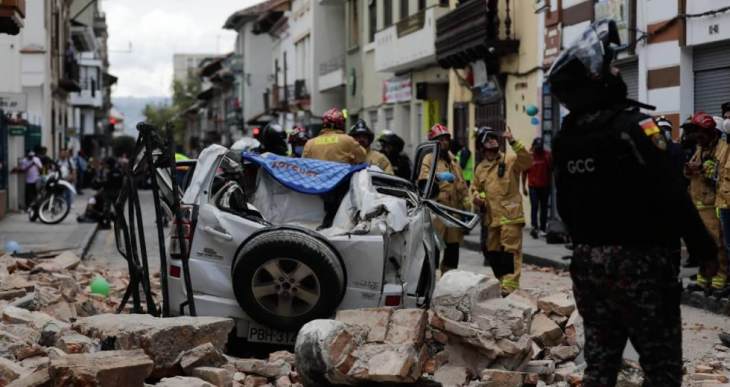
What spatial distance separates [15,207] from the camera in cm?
3003

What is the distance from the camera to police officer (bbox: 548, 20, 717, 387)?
191 inches

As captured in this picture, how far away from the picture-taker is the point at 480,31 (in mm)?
25562

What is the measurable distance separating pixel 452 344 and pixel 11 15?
14167 millimetres

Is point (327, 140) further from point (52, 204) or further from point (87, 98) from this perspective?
point (87, 98)

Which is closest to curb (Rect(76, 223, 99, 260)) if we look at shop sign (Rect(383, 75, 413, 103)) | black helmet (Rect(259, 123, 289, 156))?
black helmet (Rect(259, 123, 289, 156))

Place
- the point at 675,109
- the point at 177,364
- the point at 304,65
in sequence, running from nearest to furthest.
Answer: the point at 177,364 < the point at 675,109 < the point at 304,65

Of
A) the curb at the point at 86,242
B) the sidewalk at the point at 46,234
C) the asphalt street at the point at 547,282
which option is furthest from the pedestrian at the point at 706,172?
the sidewalk at the point at 46,234

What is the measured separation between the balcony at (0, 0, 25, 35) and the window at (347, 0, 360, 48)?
21.5 metres

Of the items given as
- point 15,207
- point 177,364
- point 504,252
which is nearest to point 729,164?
point 504,252

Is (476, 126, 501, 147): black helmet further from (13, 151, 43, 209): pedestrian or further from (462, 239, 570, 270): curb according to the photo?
(13, 151, 43, 209): pedestrian

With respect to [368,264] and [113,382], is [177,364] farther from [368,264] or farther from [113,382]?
[368,264]

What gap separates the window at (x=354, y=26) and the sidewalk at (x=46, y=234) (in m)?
16.2

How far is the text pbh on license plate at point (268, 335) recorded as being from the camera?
324 inches

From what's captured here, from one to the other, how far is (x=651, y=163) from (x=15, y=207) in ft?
88.3
